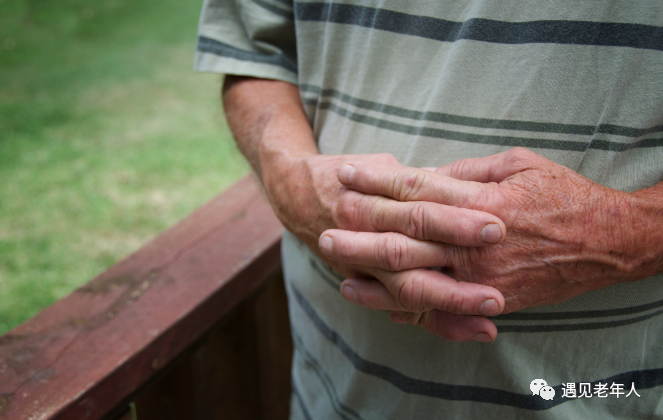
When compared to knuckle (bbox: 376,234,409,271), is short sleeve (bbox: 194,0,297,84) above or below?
above

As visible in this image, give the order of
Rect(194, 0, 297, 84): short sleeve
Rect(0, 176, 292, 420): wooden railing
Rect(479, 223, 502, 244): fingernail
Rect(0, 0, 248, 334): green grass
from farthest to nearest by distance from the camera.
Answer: Rect(0, 0, 248, 334): green grass, Rect(194, 0, 297, 84): short sleeve, Rect(0, 176, 292, 420): wooden railing, Rect(479, 223, 502, 244): fingernail

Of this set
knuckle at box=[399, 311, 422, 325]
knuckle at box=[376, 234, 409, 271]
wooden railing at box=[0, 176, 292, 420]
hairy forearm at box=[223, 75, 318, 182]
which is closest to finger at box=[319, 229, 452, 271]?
knuckle at box=[376, 234, 409, 271]

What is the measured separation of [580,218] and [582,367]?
0.97ft

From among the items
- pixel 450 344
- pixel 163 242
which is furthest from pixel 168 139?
pixel 450 344

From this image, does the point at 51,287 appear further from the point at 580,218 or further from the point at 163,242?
the point at 580,218

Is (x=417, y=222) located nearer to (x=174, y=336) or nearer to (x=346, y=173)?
(x=346, y=173)

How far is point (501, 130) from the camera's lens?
764mm

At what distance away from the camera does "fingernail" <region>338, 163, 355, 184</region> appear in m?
0.74

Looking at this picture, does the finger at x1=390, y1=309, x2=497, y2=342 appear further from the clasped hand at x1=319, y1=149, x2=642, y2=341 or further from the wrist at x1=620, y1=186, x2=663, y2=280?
the wrist at x1=620, y1=186, x2=663, y2=280

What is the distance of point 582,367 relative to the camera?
30.8 inches

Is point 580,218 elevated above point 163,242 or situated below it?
above

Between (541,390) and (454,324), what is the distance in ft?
0.72

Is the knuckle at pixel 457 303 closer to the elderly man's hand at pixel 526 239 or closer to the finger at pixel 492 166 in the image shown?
the elderly man's hand at pixel 526 239

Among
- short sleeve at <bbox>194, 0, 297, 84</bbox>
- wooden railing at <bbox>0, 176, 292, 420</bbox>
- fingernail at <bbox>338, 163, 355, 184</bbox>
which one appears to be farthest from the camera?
short sleeve at <bbox>194, 0, 297, 84</bbox>
